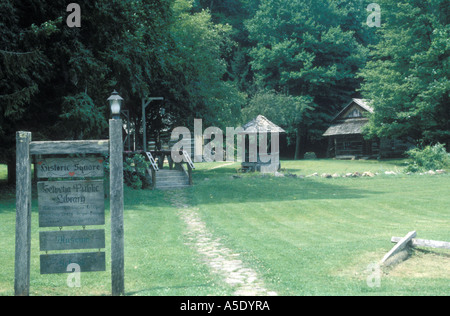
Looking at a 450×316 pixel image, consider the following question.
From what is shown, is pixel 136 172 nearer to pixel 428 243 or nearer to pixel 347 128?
pixel 428 243

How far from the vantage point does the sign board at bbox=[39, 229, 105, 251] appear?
661 centimetres

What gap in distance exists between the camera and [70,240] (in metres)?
6.63

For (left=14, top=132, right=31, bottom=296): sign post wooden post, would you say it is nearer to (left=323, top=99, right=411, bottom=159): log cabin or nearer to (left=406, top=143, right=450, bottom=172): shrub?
(left=406, top=143, right=450, bottom=172): shrub

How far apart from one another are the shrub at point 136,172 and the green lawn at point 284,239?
1.54 meters

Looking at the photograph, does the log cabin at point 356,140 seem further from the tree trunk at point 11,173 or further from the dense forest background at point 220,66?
the tree trunk at point 11,173

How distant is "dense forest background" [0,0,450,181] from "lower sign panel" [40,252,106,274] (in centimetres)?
1128

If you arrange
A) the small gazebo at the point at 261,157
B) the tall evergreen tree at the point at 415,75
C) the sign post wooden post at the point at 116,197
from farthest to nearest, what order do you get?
1. the tall evergreen tree at the point at 415,75
2. the small gazebo at the point at 261,157
3. the sign post wooden post at the point at 116,197

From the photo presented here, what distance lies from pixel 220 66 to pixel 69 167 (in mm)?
29514

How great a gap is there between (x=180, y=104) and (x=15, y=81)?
1367cm

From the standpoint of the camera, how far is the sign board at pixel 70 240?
6609 millimetres

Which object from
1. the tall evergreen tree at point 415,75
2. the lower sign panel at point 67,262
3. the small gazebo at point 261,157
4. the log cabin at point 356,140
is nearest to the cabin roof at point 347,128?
the log cabin at point 356,140

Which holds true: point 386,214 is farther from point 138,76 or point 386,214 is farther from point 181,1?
point 181,1

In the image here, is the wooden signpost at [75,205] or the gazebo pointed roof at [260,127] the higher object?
the gazebo pointed roof at [260,127]

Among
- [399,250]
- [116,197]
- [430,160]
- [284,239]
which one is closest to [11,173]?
[284,239]
